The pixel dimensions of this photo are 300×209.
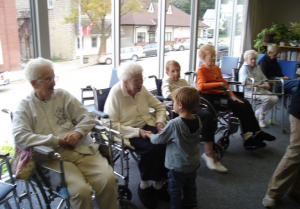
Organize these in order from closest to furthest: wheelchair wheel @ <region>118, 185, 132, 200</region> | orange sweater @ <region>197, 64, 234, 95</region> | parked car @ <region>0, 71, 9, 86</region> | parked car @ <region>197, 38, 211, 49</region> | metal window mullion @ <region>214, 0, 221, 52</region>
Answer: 1. wheelchair wheel @ <region>118, 185, 132, 200</region>
2. parked car @ <region>0, 71, 9, 86</region>
3. orange sweater @ <region>197, 64, 234, 95</region>
4. parked car @ <region>197, 38, 211, 49</region>
5. metal window mullion @ <region>214, 0, 221, 52</region>

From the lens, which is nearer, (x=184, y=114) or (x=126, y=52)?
(x=184, y=114)

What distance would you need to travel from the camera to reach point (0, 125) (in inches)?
97.8

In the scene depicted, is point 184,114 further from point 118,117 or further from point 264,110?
point 264,110

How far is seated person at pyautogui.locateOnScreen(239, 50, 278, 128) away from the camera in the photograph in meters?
3.74

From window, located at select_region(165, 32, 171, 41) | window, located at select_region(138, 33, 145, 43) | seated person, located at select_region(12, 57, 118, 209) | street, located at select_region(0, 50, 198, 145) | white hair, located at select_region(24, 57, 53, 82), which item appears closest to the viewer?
seated person, located at select_region(12, 57, 118, 209)

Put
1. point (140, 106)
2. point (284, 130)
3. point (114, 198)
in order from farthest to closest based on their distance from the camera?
point (284, 130) → point (140, 106) → point (114, 198)

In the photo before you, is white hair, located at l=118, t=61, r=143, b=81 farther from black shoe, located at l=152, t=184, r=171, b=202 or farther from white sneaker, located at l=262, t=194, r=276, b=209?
white sneaker, located at l=262, t=194, r=276, b=209

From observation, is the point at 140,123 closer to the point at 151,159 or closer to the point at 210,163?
the point at 151,159

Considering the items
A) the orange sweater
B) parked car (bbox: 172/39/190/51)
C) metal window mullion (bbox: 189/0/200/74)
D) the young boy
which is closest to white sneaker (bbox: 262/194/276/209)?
the young boy

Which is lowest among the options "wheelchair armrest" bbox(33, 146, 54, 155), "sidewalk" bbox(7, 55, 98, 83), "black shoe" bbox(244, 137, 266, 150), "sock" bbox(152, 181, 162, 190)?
"sock" bbox(152, 181, 162, 190)

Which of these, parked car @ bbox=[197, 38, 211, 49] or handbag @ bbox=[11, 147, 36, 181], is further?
parked car @ bbox=[197, 38, 211, 49]

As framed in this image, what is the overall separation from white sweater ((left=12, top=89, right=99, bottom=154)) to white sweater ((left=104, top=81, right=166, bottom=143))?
27 centimetres

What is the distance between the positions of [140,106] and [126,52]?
5.50ft

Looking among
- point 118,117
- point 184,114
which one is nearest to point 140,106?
point 118,117
